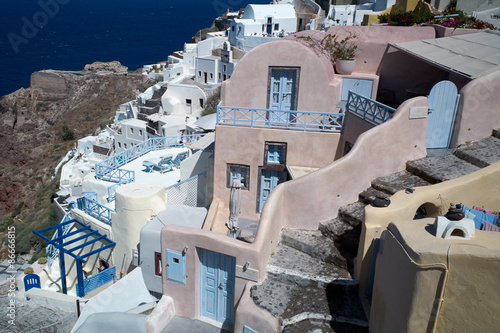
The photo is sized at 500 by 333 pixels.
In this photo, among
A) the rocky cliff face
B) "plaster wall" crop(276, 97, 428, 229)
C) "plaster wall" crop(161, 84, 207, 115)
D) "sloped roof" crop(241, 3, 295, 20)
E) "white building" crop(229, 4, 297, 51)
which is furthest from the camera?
"sloped roof" crop(241, 3, 295, 20)

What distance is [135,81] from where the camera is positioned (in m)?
89.1

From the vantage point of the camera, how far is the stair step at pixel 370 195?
37.9 ft

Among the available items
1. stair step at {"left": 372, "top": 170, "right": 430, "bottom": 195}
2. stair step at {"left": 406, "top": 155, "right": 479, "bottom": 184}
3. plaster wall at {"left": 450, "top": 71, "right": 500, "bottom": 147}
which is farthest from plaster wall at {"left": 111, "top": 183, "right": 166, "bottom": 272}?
plaster wall at {"left": 450, "top": 71, "right": 500, "bottom": 147}

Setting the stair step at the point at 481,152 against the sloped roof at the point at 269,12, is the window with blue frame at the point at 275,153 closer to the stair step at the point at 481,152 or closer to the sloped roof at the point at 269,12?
the stair step at the point at 481,152

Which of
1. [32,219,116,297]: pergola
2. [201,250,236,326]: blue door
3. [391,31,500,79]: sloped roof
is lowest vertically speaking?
[32,219,116,297]: pergola

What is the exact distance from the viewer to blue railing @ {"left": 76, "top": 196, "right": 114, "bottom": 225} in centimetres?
1819

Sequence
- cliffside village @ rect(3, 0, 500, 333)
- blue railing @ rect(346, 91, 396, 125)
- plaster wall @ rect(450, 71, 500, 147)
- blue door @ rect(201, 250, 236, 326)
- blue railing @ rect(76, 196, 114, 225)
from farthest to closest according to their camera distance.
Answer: blue railing @ rect(76, 196, 114, 225) < blue railing @ rect(346, 91, 396, 125) < plaster wall @ rect(450, 71, 500, 147) < blue door @ rect(201, 250, 236, 326) < cliffside village @ rect(3, 0, 500, 333)

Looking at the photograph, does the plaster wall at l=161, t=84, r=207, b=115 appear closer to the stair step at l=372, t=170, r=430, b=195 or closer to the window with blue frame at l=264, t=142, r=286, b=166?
the window with blue frame at l=264, t=142, r=286, b=166

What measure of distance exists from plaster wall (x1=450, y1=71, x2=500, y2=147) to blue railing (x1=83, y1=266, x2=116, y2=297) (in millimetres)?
12952

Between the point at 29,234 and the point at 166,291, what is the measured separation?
26.0m

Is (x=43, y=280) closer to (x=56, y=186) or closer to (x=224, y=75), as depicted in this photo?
(x=56, y=186)

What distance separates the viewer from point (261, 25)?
191ft

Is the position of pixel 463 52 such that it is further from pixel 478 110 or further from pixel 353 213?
pixel 353 213

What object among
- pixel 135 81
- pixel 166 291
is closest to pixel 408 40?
pixel 166 291
